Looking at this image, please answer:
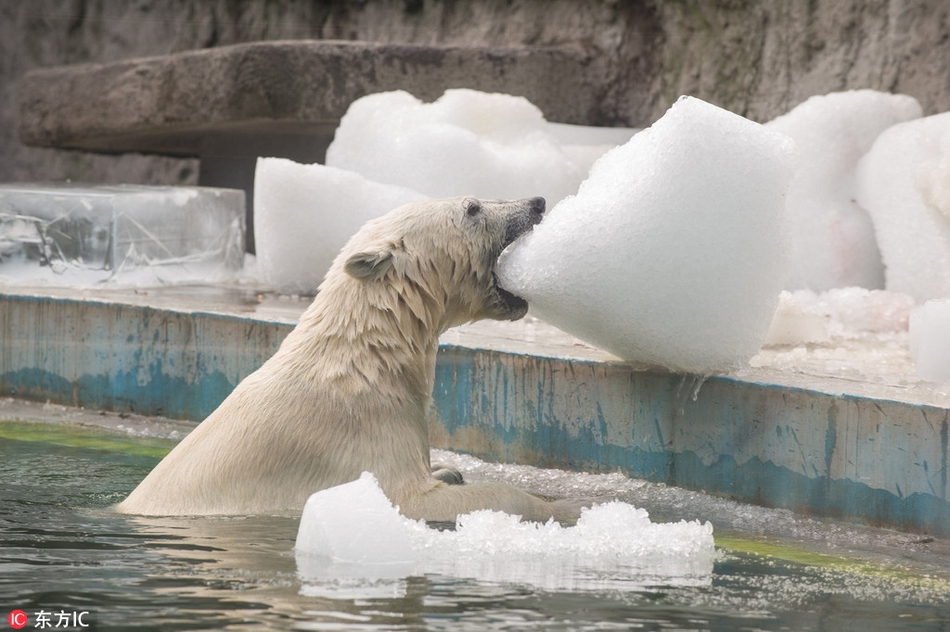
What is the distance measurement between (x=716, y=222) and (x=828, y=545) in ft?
3.10

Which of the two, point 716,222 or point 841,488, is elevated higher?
point 716,222

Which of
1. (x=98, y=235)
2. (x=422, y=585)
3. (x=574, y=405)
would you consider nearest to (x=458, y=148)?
(x=574, y=405)

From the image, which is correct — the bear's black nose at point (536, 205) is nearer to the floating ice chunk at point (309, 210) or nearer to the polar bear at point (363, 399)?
the polar bear at point (363, 399)

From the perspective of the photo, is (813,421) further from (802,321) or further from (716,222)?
(802,321)

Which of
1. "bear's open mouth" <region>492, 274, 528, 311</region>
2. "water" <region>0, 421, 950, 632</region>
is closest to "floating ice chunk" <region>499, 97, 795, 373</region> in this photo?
"bear's open mouth" <region>492, 274, 528, 311</region>

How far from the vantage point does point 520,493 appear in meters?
3.44

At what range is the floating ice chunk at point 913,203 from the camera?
540 cm

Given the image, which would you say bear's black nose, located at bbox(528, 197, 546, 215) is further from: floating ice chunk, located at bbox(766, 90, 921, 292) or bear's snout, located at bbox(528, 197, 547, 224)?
floating ice chunk, located at bbox(766, 90, 921, 292)

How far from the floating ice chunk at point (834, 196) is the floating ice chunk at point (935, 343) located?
7.29 feet

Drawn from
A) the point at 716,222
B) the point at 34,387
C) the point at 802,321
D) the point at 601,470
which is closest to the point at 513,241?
the point at 716,222

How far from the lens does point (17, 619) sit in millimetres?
2336

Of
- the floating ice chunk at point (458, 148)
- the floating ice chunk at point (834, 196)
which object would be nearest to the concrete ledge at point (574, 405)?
the floating ice chunk at point (458, 148)

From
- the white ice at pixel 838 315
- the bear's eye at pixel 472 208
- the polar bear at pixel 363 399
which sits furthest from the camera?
the white ice at pixel 838 315

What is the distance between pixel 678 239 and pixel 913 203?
8.00ft
